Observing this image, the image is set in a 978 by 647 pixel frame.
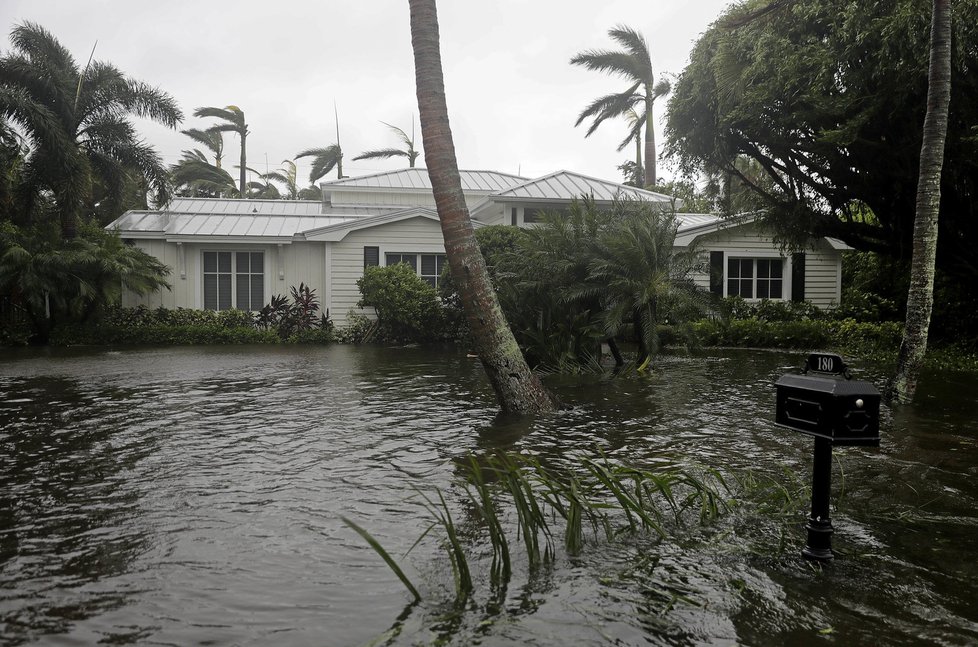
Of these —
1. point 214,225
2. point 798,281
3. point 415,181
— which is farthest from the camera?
point 415,181

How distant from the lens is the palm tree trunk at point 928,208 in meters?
8.45

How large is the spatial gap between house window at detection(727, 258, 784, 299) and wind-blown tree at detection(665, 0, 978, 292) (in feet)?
14.6

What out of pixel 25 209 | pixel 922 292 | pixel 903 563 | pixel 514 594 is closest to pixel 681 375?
pixel 922 292

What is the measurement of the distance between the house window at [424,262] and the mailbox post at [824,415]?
17.3 metres

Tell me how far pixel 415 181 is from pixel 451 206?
846 inches

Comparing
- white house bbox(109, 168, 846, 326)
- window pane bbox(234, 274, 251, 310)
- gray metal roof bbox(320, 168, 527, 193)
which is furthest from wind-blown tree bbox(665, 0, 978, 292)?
window pane bbox(234, 274, 251, 310)

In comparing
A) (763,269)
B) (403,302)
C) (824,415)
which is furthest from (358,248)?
(824,415)

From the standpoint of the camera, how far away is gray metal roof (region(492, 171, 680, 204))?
791 inches

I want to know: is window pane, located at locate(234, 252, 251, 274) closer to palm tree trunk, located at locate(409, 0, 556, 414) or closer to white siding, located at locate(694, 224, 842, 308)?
white siding, located at locate(694, 224, 842, 308)

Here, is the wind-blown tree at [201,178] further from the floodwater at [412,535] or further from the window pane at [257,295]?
the floodwater at [412,535]

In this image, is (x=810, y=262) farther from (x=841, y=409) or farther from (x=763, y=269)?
(x=841, y=409)

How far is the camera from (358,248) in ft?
67.8

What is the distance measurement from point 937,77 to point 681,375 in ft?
19.4

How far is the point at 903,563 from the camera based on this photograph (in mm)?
3875
